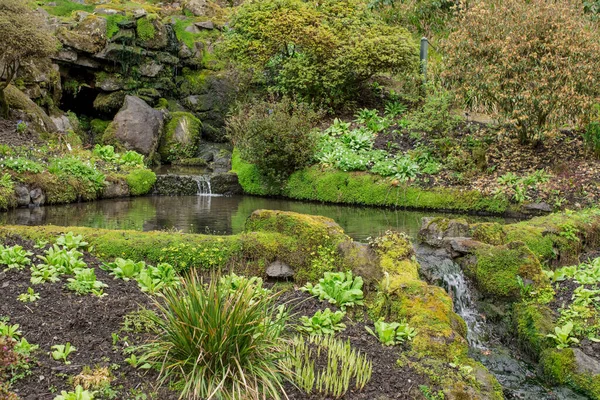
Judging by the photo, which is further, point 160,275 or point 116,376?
point 160,275

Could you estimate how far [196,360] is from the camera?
4602mm

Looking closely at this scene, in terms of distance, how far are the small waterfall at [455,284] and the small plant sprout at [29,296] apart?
545 cm

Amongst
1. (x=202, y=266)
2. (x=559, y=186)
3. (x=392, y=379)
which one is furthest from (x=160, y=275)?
(x=559, y=186)

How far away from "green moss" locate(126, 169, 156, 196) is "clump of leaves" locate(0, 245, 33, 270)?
10118 mm

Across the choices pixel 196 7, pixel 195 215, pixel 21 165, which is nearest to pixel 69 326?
pixel 195 215

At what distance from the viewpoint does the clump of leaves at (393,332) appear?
5902 mm

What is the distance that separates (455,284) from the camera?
9.09 m

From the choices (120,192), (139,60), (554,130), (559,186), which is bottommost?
(120,192)

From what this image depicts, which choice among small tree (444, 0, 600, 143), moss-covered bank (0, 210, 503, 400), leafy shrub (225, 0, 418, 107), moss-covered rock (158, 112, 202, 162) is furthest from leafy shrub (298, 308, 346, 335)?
moss-covered rock (158, 112, 202, 162)

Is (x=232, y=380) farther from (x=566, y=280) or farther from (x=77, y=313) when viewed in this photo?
(x=566, y=280)

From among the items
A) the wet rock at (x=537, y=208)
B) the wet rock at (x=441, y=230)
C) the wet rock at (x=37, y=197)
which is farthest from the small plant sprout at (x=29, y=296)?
the wet rock at (x=537, y=208)

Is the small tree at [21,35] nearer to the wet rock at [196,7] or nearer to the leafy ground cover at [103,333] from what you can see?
the leafy ground cover at [103,333]

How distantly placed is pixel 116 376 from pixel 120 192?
12.4 meters

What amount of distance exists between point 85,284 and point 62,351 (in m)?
1.47
